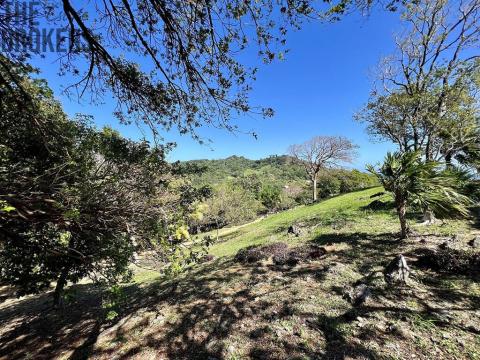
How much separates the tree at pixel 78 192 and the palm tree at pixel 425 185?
5.57 metres

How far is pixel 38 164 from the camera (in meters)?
4.91

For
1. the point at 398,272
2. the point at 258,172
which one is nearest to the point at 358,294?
the point at 398,272

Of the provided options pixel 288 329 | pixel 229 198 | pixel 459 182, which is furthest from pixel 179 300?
pixel 229 198

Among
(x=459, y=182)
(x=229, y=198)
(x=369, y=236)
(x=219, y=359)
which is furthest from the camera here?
(x=229, y=198)

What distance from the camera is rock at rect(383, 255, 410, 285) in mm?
4754

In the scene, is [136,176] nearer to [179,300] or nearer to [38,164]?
[38,164]

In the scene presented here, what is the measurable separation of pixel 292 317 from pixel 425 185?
4840mm

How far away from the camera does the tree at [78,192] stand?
4.18 meters

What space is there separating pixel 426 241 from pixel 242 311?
5.20 m

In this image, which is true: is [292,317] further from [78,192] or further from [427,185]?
[427,185]

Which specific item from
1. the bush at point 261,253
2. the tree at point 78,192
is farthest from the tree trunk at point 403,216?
the tree at point 78,192

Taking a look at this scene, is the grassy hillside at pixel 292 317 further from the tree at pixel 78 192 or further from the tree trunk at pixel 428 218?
the tree at pixel 78 192

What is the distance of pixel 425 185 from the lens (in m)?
6.12

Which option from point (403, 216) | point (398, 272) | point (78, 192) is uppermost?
point (78, 192)
